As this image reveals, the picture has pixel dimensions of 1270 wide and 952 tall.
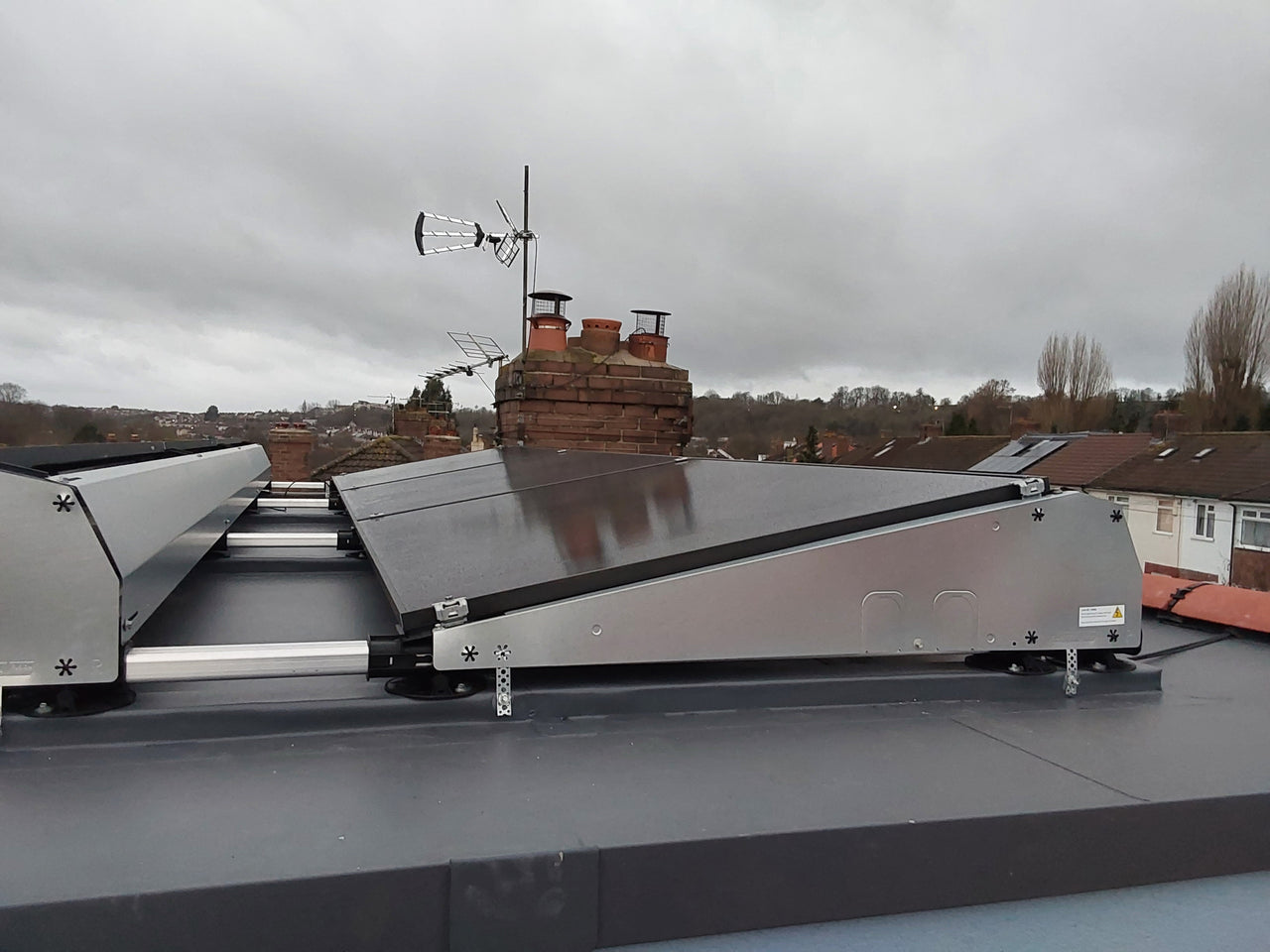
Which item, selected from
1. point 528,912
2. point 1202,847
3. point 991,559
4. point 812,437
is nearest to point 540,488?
point 991,559

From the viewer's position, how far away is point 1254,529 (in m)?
21.9

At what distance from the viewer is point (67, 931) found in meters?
0.87

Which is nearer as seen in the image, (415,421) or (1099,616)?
(1099,616)

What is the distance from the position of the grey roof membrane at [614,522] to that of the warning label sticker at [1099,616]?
292mm

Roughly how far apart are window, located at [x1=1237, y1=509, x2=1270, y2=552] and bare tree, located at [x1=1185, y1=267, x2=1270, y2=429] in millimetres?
19977

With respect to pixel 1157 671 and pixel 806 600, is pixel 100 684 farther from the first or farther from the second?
pixel 1157 671

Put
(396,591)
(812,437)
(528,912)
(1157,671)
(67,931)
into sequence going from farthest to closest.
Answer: (812,437)
(1157,671)
(396,591)
(528,912)
(67,931)

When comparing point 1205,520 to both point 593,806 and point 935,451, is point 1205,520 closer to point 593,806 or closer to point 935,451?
point 935,451

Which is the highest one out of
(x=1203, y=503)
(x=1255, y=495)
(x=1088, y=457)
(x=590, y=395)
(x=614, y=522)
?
(x=590, y=395)

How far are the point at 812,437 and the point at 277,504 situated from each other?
3977 cm

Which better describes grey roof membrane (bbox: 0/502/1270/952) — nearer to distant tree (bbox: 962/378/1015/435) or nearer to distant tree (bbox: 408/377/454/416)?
distant tree (bbox: 408/377/454/416)

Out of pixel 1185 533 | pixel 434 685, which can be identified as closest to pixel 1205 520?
pixel 1185 533

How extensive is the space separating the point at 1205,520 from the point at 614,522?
2796 centimetres

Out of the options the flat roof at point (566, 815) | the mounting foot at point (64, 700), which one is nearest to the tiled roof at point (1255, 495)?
the flat roof at point (566, 815)
